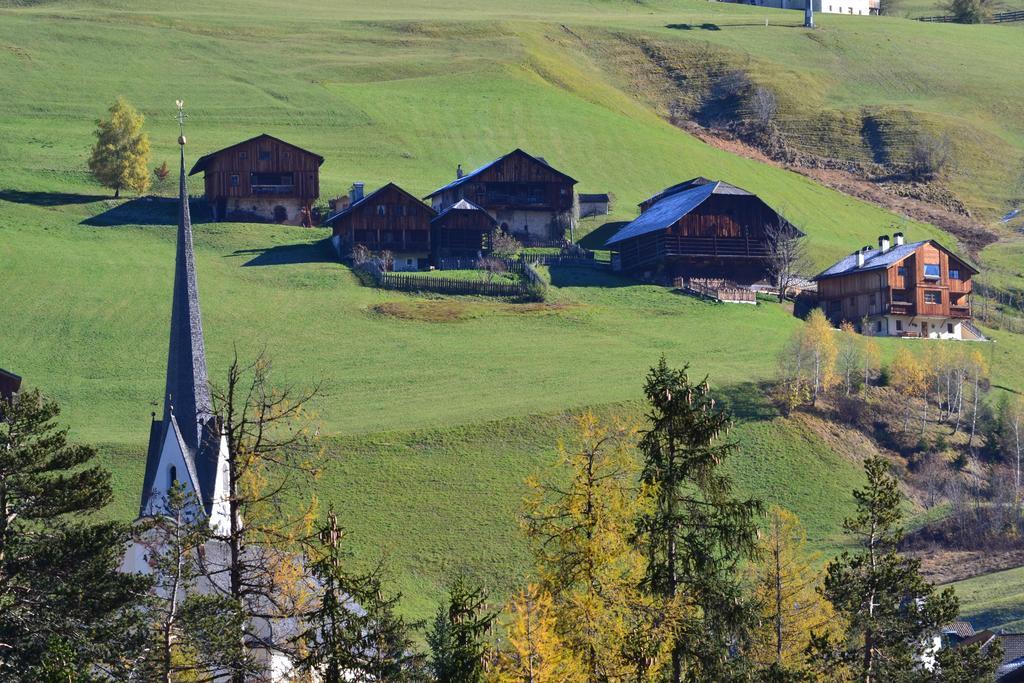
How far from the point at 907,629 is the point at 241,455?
43.1 feet

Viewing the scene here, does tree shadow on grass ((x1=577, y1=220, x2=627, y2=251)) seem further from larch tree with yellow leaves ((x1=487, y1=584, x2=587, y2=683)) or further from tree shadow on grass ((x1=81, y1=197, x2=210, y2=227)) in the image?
larch tree with yellow leaves ((x1=487, y1=584, x2=587, y2=683))

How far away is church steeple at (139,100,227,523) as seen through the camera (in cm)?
4250

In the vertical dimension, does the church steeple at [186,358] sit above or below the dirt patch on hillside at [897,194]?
below

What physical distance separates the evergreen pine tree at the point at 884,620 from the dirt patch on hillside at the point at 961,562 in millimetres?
27518

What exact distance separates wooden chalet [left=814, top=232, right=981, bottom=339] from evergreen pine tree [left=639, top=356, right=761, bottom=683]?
223ft

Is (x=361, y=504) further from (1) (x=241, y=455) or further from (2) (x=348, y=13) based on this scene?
(2) (x=348, y=13)

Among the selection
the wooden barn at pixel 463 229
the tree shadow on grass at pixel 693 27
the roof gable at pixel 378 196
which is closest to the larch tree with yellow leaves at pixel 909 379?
the wooden barn at pixel 463 229

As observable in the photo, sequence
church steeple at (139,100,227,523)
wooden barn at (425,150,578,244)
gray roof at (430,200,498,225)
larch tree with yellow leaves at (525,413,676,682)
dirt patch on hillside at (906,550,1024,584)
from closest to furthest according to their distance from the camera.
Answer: larch tree with yellow leaves at (525,413,676,682) → church steeple at (139,100,227,523) → dirt patch on hillside at (906,550,1024,584) → gray roof at (430,200,498,225) → wooden barn at (425,150,578,244)

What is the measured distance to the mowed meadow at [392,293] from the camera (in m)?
64.9

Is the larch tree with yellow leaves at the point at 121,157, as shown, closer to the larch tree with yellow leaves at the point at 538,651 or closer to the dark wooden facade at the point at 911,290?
the dark wooden facade at the point at 911,290

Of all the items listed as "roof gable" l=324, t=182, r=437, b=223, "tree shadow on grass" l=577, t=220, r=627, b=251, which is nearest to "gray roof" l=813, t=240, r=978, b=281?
"tree shadow on grass" l=577, t=220, r=627, b=251

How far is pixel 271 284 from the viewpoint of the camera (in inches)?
3610

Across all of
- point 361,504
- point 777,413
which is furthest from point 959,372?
point 361,504

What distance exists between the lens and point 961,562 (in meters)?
60.9
